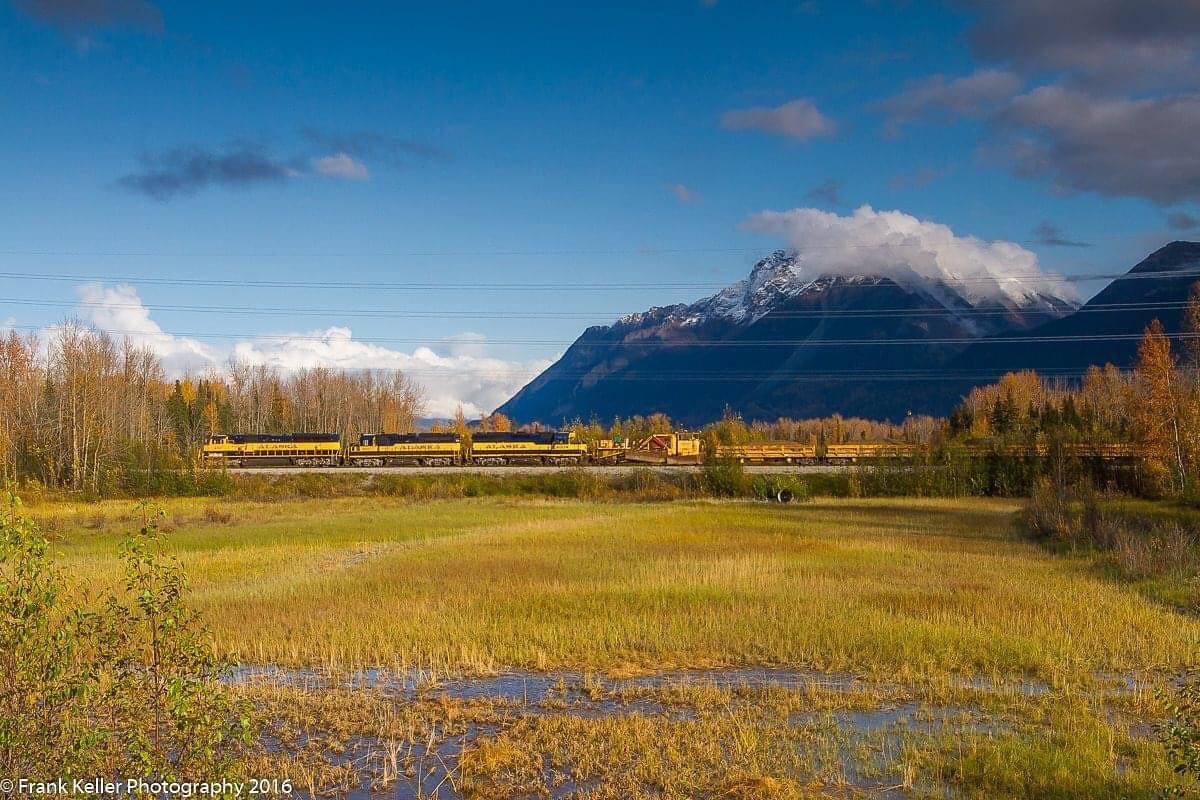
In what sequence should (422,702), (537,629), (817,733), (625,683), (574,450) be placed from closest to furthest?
(817,733) → (422,702) → (625,683) → (537,629) → (574,450)

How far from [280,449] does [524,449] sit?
24086 mm

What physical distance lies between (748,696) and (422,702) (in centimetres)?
495

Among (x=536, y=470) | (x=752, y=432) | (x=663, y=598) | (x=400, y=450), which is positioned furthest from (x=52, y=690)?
(x=752, y=432)

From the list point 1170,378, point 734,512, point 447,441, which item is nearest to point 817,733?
point 734,512

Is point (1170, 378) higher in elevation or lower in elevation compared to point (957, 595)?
higher

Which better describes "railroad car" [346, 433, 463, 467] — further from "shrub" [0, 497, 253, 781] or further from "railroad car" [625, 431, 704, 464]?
"shrub" [0, 497, 253, 781]

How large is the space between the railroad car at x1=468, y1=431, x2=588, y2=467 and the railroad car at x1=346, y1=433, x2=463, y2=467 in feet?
6.96

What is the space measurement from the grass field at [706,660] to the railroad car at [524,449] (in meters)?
53.1

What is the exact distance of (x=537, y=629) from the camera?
18812 millimetres

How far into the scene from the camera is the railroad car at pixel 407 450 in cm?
8894

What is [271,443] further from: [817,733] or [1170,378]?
[817,733]

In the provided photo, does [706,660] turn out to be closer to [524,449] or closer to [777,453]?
[524,449]

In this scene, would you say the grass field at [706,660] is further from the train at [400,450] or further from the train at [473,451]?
the train at [400,450]

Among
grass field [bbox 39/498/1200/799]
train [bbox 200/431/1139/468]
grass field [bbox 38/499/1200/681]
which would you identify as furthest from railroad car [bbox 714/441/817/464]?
grass field [bbox 39/498/1200/799]
